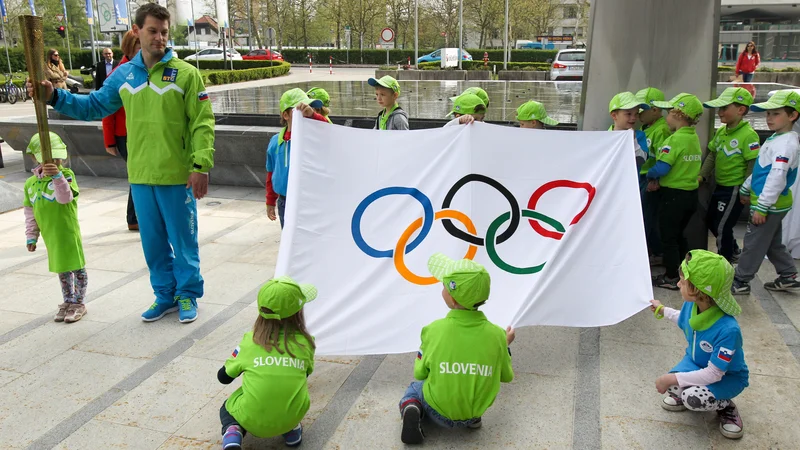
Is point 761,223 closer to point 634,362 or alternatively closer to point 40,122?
point 634,362

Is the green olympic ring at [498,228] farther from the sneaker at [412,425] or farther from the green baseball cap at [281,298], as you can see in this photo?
the green baseball cap at [281,298]

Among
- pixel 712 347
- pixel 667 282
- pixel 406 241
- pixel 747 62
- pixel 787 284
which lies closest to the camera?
pixel 712 347

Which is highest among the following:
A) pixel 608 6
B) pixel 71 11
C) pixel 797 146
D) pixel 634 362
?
pixel 71 11

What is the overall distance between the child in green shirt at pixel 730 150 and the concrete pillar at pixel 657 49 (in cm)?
53

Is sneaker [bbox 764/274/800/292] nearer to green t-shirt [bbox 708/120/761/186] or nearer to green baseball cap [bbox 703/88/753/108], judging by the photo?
green t-shirt [bbox 708/120/761/186]

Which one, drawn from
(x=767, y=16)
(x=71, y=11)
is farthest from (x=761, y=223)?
(x=71, y=11)

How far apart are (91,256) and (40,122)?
244cm

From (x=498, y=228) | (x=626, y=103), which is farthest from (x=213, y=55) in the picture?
(x=498, y=228)

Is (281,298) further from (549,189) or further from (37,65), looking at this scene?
(37,65)

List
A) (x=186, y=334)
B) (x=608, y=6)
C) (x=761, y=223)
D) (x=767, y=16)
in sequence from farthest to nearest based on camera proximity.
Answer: (x=767, y=16) < (x=608, y=6) < (x=761, y=223) < (x=186, y=334)

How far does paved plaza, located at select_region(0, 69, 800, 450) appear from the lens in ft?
11.6

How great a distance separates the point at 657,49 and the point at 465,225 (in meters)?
3.60

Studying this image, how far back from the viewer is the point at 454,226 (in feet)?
14.3

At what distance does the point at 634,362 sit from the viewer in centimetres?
437
